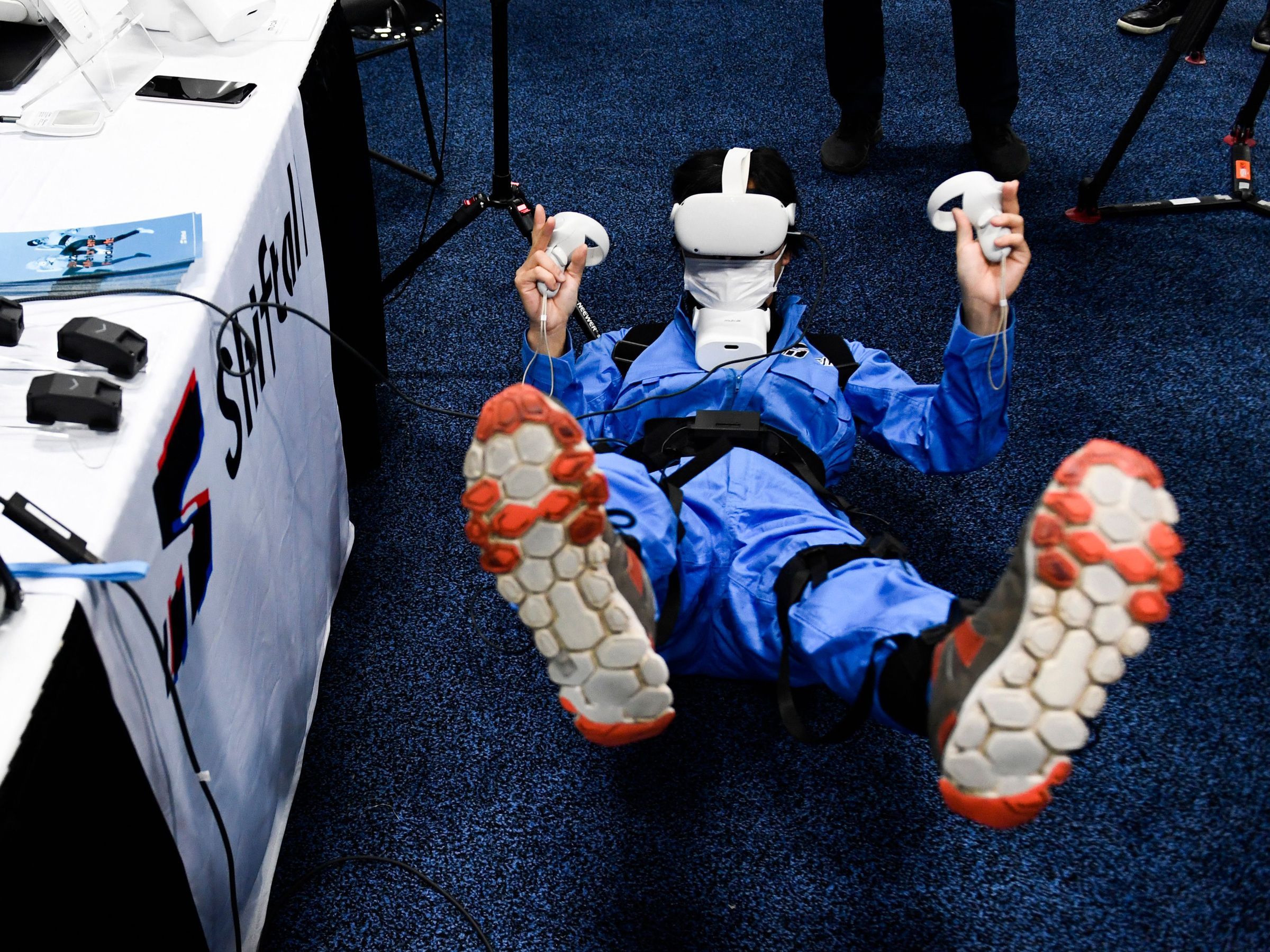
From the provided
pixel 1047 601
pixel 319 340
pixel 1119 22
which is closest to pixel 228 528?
pixel 319 340

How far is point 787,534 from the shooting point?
45.1 inches

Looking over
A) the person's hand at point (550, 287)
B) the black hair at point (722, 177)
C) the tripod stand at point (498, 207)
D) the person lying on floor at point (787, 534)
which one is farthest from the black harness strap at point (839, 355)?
the tripod stand at point (498, 207)

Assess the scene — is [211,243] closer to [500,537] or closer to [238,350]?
[238,350]

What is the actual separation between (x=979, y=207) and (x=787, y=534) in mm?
439

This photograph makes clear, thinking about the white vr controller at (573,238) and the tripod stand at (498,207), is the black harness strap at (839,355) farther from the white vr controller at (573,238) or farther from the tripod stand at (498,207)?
the tripod stand at (498,207)

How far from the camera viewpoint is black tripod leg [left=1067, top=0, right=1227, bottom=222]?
192cm

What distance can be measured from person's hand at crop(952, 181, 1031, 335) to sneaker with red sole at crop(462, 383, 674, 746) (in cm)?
55

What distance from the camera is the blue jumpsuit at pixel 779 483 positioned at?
1010 mm

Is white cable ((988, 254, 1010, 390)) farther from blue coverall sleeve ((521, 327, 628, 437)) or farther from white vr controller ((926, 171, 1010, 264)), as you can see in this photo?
blue coverall sleeve ((521, 327, 628, 437))

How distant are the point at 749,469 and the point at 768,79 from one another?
1776 mm

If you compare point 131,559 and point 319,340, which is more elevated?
point 131,559

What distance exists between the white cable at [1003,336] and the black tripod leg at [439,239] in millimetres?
949

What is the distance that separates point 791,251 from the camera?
1.45 m

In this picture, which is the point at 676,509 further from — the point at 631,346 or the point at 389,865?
the point at 389,865
